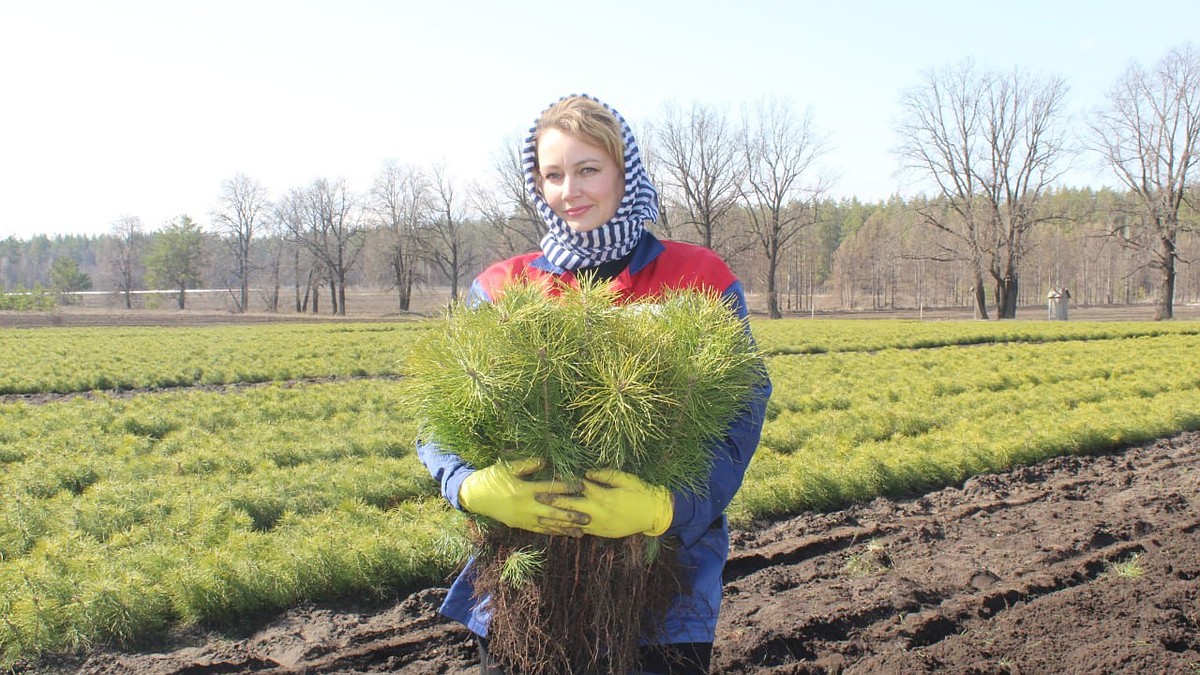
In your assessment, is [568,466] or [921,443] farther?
[921,443]

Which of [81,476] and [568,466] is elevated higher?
[568,466]

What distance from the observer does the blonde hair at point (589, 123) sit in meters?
2.37

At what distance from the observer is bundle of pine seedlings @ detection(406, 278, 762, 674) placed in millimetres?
1921

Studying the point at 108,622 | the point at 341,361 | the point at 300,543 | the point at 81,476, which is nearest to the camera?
the point at 108,622

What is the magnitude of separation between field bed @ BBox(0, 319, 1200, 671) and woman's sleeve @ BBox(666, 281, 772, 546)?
A: 2.07ft

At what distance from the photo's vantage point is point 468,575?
2.39m

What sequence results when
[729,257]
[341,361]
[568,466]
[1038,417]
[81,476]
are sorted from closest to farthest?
[568,466] → [81,476] → [1038,417] → [341,361] → [729,257]

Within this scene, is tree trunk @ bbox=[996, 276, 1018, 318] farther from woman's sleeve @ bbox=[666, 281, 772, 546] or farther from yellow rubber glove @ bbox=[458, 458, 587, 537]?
yellow rubber glove @ bbox=[458, 458, 587, 537]

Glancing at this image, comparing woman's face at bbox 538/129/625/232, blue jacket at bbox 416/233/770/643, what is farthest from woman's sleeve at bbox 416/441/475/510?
woman's face at bbox 538/129/625/232

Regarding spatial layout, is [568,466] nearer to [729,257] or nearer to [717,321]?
[717,321]

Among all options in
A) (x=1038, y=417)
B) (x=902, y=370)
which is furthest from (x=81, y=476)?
(x=902, y=370)

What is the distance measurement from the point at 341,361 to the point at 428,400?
18.5m

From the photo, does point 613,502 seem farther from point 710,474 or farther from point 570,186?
point 570,186

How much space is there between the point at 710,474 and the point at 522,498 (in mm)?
519
